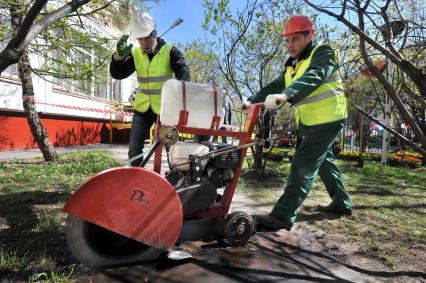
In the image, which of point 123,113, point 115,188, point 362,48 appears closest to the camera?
point 115,188

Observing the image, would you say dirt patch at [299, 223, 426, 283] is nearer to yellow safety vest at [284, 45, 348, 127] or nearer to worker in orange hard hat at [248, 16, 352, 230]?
worker in orange hard hat at [248, 16, 352, 230]

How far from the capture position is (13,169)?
676cm

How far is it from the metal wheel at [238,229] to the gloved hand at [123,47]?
1.73 meters

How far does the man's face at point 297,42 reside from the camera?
3.48 m

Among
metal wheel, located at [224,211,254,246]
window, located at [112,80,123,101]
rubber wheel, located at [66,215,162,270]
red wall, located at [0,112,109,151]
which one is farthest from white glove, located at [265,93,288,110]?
window, located at [112,80,123,101]

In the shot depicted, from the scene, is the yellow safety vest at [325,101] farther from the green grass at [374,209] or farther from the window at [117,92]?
the window at [117,92]

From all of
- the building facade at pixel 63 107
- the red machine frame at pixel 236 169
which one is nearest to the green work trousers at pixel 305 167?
the red machine frame at pixel 236 169

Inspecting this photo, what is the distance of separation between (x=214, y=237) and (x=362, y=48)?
6.80 feet

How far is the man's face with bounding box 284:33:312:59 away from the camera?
3.48 m

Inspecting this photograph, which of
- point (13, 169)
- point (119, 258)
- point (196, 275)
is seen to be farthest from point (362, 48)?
point (13, 169)

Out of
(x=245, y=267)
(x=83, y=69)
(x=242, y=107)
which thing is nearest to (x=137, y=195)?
(x=245, y=267)

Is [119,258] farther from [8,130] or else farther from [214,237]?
[8,130]

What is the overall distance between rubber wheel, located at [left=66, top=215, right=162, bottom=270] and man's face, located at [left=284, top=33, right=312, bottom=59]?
217cm

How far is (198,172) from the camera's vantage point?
289 centimetres
